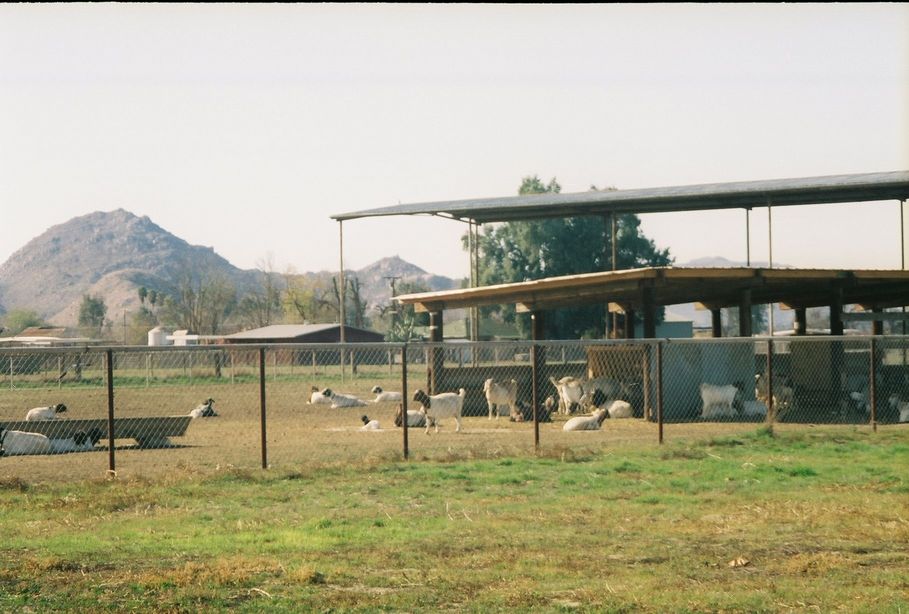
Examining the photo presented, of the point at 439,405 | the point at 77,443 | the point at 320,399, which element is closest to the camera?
the point at 77,443

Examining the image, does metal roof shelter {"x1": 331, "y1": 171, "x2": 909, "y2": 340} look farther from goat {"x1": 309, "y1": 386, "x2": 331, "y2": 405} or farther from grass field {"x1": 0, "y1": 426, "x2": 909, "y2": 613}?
grass field {"x1": 0, "y1": 426, "x2": 909, "y2": 613}

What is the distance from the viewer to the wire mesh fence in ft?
60.5

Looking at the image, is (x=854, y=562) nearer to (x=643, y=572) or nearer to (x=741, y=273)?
(x=643, y=572)

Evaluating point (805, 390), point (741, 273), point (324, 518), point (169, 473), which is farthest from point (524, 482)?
point (805, 390)

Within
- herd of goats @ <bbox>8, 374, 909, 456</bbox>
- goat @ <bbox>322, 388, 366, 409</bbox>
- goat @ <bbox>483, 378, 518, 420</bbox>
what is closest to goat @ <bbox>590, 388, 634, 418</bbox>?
herd of goats @ <bbox>8, 374, 909, 456</bbox>

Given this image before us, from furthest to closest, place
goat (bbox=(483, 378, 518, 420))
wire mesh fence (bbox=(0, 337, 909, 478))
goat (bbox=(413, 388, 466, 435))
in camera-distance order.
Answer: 1. goat (bbox=(483, 378, 518, 420))
2. goat (bbox=(413, 388, 466, 435))
3. wire mesh fence (bbox=(0, 337, 909, 478))

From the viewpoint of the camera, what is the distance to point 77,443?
20391 mm

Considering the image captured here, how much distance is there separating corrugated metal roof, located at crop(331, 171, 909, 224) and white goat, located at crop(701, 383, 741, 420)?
9307 mm

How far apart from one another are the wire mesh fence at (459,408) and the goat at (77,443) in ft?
0.08

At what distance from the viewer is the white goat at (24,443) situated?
19938mm

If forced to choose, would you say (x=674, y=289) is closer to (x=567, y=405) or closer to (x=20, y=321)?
(x=567, y=405)

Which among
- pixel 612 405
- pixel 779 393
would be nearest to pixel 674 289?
pixel 779 393

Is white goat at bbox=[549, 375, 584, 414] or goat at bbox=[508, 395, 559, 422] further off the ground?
white goat at bbox=[549, 375, 584, 414]

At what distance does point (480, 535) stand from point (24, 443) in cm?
1184
